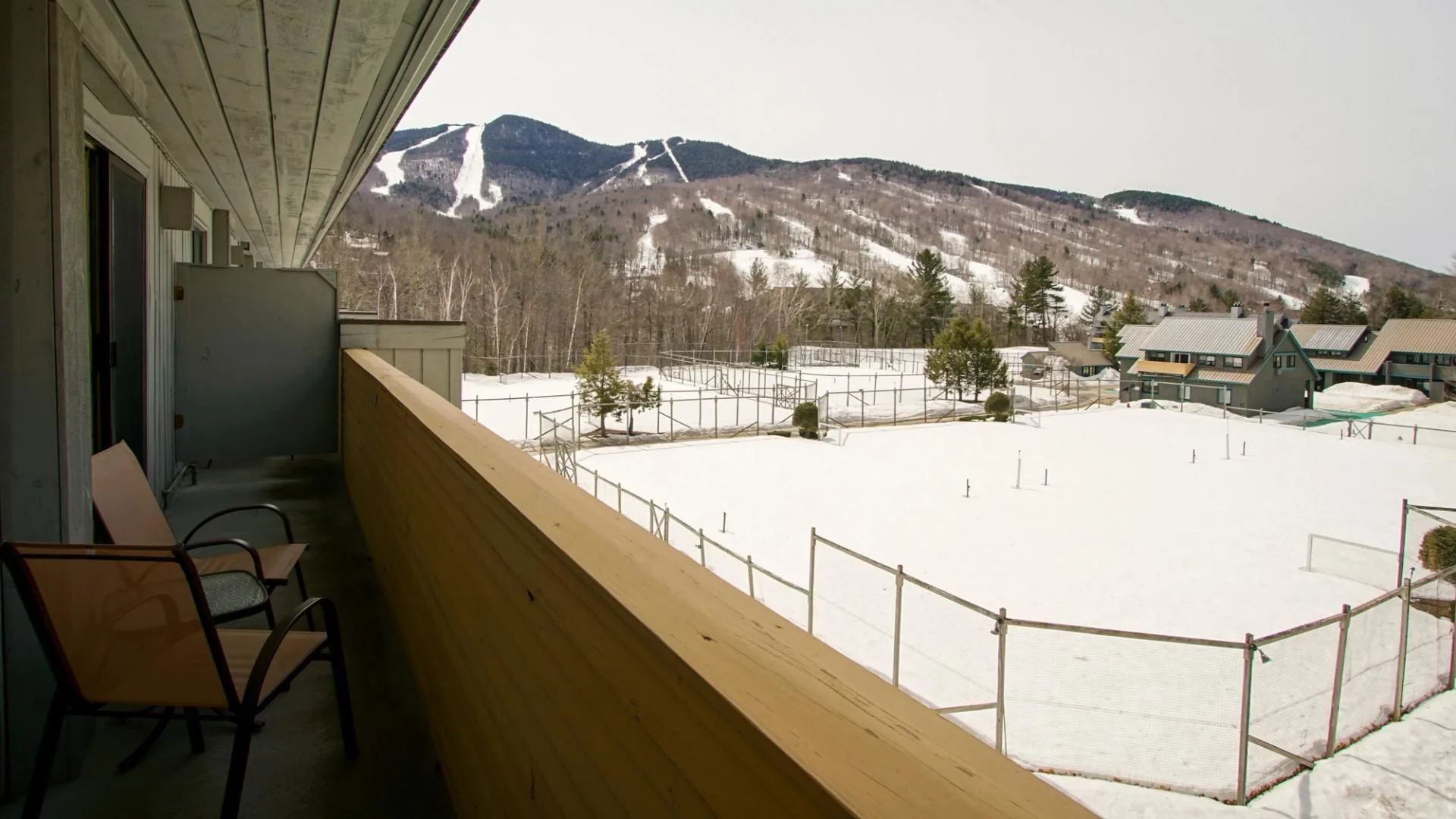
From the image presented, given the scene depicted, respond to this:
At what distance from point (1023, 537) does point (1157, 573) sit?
2304 mm

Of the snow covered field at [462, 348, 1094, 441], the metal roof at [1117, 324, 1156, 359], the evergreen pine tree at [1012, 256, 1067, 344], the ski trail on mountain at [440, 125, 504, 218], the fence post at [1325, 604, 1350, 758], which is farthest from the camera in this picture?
→ the ski trail on mountain at [440, 125, 504, 218]

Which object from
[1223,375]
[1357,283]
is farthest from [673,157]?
[1223,375]

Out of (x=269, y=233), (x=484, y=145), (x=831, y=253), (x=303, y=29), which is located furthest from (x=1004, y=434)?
(x=484, y=145)

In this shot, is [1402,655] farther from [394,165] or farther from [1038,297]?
[394,165]

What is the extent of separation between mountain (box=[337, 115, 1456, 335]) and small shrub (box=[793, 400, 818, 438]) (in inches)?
1231

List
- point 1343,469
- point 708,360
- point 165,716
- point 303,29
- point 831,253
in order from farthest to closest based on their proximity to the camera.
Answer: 1. point 831,253
2. point 708,360
3. point 1343,469
4. point 303,29
5. point 165,716

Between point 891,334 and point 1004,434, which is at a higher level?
point 891,334

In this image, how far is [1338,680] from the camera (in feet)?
21.2

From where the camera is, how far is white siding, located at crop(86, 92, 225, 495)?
3.95 m

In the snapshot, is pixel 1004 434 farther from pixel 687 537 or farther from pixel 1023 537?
pixel 687 537

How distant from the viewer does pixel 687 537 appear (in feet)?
41.0

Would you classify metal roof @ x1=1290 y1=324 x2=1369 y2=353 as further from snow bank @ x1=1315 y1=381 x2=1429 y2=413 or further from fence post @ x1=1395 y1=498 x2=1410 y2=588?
fence post @ x1=1395 y1=498 x2=1410 y2=588

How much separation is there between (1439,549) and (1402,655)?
5.25m

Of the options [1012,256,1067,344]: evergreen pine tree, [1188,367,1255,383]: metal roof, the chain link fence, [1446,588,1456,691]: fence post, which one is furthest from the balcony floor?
[1012,256,1067,344]: evergreen pine tree
